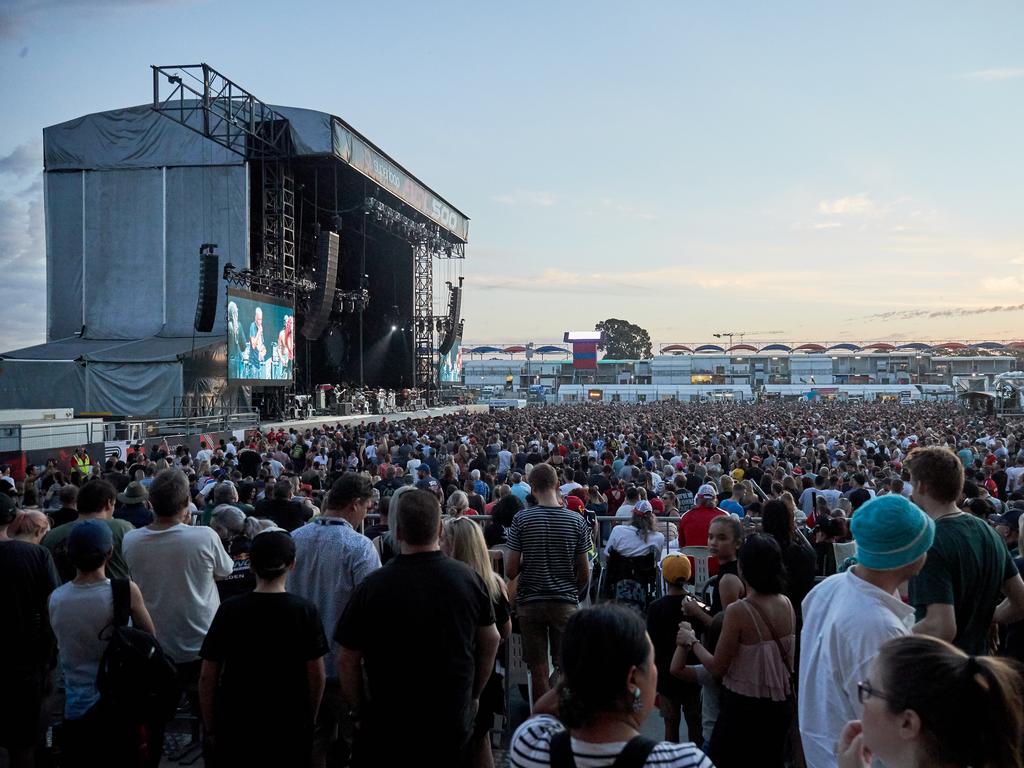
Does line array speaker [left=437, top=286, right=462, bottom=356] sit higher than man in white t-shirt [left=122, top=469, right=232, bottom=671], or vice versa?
line array speaker [left=437, top=286, right=462, bottom=356]

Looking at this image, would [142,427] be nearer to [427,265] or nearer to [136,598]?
[136,598]

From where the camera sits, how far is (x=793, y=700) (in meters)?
3.33

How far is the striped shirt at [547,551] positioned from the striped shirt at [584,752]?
8.01 ft

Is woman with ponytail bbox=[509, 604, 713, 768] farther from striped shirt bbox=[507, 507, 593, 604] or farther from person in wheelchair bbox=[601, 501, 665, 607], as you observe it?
person in wheelchair bbox=[601, 501, 665, 607]

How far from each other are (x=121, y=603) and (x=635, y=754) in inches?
94.8

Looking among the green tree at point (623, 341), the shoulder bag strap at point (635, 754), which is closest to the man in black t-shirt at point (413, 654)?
the shoulder bag strap at point (635, 754)

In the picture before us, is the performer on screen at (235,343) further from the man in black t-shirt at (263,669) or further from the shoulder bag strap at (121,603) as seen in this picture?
the man in black t-shirt at (263,669)

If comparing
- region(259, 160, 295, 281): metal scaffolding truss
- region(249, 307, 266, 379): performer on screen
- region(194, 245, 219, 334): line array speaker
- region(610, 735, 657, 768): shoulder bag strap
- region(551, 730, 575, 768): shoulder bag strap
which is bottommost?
region(551, 730, 575, 768): shoulder bag strap

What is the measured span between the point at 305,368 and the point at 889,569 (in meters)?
31.0

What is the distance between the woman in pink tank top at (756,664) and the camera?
9.45 ft

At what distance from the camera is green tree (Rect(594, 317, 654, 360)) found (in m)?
112

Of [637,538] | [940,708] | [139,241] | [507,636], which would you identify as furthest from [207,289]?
[940,708]

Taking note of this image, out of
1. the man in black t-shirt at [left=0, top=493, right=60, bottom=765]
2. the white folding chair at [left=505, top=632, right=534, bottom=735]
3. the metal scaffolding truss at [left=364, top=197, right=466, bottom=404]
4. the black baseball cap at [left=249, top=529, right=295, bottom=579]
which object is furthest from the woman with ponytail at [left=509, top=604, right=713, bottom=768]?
the metal scaffolding truss at [left=364, top=197, right=466, bottom=404]

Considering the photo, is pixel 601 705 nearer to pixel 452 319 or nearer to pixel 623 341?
pixel 452 319
